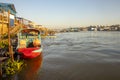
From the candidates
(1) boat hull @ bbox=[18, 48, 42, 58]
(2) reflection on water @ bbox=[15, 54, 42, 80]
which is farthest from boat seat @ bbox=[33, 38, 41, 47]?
(2) reflection on water @ bbox=[15, 54, 42, 80]

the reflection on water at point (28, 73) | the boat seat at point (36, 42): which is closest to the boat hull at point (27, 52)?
the reflection on water at point (28, 73)

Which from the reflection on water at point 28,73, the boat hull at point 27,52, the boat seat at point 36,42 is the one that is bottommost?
the reflection on water at point 28,73

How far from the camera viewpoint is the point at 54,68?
15.6m

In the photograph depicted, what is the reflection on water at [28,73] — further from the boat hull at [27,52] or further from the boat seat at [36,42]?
the boat seat at [36,42]

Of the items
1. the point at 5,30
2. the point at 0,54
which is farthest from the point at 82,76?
the point at 5,30

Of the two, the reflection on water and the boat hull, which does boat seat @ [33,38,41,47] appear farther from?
the reflection on water

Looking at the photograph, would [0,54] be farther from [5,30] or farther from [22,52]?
[5,30]

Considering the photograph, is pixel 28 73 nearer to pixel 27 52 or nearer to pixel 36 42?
pixel 27 52

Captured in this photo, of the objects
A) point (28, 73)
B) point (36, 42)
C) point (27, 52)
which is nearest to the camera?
point (28, 73)

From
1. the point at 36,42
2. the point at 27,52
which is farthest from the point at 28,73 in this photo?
the point at 36,42

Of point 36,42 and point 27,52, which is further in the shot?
point 36,42

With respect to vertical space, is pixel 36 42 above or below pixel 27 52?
above

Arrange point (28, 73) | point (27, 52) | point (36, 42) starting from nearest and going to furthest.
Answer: point (28, 73) < point (27, 52) < point (36, 42)

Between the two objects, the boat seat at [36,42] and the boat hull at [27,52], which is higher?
the boat seat at [36,42]
